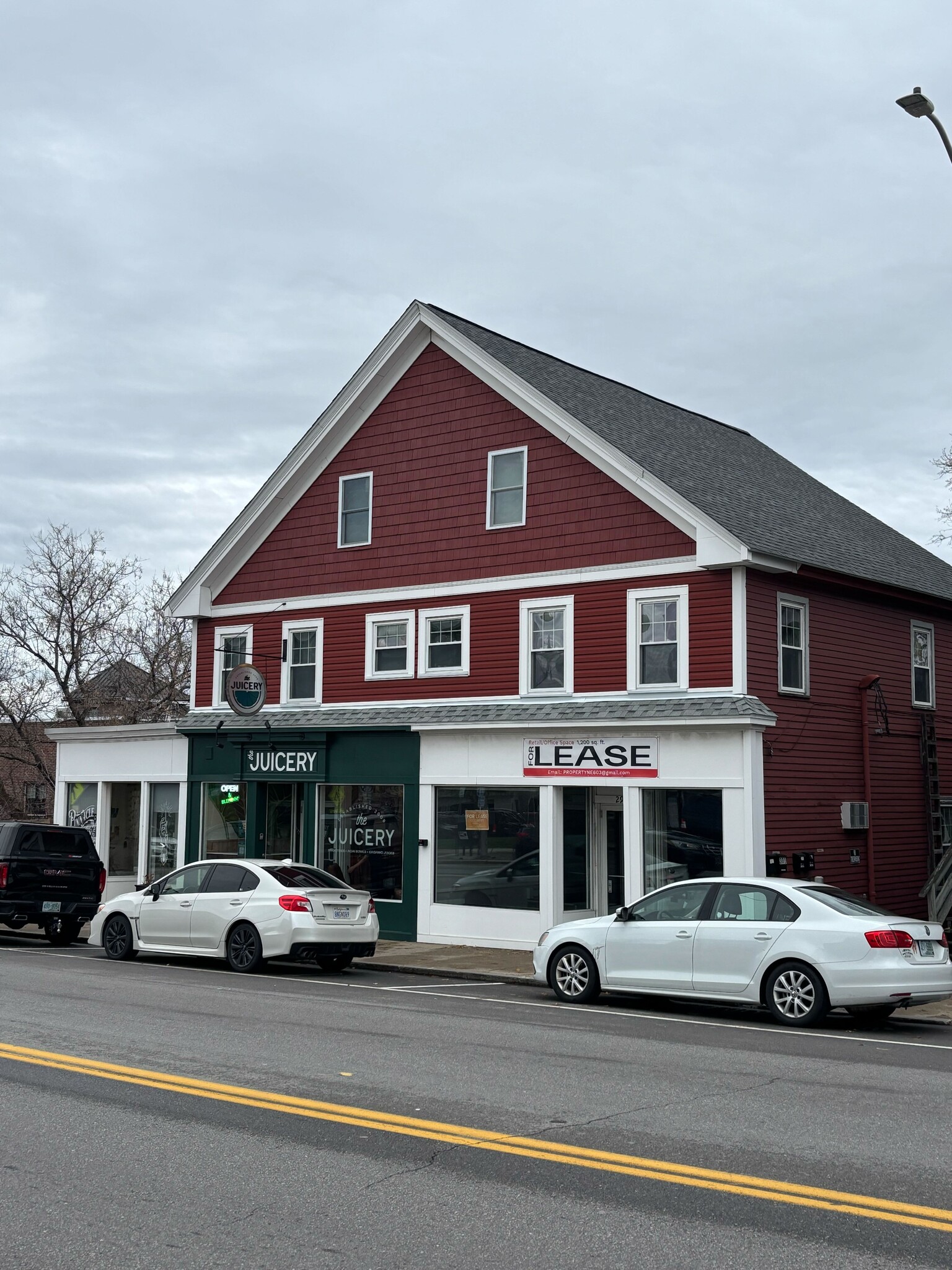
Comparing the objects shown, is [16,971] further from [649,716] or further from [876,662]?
[876,662]

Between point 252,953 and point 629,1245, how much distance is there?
1214 centimetres

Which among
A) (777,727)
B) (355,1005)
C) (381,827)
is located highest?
(777,727)

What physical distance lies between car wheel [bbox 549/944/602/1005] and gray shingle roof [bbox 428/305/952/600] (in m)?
6.77

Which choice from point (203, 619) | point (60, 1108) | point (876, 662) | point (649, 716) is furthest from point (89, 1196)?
point (203, 619)

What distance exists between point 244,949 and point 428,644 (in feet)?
23.0

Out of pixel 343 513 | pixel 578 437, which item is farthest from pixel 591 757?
pixel 343 513

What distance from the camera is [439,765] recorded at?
21.9 m

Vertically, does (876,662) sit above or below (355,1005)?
above

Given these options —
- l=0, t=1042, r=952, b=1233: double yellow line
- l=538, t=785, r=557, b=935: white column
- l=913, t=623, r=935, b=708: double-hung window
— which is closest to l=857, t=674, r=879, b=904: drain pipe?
l=913, t=623, r=935, b=708: double-hung window

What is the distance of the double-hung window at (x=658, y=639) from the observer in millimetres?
19656

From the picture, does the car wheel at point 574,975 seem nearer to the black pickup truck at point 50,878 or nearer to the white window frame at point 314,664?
the black pickup truck at point 50,878

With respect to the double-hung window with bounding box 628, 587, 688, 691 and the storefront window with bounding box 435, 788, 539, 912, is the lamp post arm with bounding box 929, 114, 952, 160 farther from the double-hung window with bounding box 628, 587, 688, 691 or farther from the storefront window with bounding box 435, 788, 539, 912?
the storefront window with bounding box 435, 788, 539, 912

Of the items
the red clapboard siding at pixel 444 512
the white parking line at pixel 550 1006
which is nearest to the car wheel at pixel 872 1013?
the white parking line at pixel 550 1006

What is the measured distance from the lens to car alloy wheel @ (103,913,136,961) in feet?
62.0
